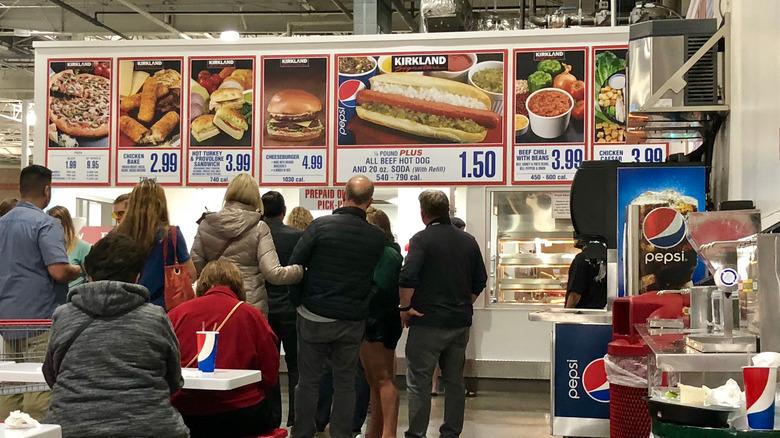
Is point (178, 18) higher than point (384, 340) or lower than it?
higher

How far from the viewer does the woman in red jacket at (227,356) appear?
3762 millimetres

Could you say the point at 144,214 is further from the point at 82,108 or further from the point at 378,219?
the point at 82,108

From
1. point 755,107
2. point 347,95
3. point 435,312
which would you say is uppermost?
point 347,95

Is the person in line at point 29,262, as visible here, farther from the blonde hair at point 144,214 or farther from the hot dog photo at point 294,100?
the hot dog photo at point 294,100

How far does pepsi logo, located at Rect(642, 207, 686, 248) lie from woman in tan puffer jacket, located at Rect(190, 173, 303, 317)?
2028mm

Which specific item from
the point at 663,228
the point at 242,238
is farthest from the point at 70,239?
the point at 663,228

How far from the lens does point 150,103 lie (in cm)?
846

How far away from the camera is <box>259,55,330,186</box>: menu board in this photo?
8.27 m

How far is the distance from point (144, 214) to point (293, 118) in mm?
3678

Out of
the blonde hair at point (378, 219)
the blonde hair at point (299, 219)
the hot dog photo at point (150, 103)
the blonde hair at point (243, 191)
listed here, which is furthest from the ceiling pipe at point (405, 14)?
the blonde hair at point (243, 191)

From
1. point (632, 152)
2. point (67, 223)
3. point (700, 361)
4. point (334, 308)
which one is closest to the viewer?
point (700, 361)

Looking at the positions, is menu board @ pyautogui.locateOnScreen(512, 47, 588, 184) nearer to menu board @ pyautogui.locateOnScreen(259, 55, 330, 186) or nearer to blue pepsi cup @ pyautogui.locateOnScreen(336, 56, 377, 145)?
blue pepsi cup @ pyautogui.locateOnScreen(336, 56, 377, 145)

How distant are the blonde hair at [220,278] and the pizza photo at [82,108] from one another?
480cm

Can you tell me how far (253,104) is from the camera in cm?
834
